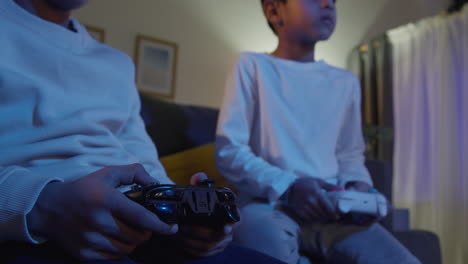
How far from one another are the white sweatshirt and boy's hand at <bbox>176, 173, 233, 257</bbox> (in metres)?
0.19

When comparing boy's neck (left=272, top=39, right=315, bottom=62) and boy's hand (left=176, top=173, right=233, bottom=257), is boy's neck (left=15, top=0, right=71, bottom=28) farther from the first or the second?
boy's neck (left=272, top=39, right=315, bottom=62)

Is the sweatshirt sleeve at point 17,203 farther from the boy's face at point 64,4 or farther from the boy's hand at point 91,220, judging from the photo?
the boy's face at point 64,4

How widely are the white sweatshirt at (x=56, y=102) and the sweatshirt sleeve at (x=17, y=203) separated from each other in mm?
12

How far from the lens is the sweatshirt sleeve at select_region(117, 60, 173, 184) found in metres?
0.72

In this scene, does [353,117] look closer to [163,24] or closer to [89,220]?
[89,220]

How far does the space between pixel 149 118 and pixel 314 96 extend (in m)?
0.65

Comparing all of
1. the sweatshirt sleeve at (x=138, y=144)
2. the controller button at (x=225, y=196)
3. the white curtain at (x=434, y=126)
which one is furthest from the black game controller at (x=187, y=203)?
the white curtain at (x=434, y=126)

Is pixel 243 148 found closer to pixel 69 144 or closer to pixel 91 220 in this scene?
pixel 69 144

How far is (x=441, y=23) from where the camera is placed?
3.09 metres

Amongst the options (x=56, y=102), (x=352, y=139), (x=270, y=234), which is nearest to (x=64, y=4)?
(x=56, y=102)

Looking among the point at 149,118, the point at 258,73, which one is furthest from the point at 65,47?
the point at 149,118

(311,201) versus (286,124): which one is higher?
(286,124)

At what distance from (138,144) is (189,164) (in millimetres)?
592

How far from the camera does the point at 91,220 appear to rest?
0.37m
